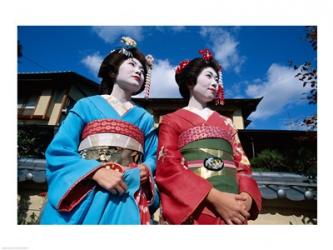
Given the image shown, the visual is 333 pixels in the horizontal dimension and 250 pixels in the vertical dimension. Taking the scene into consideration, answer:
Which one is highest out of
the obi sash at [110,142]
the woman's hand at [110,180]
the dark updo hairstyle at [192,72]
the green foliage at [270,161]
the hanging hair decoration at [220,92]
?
the dark updo hairstyle at [192,72]

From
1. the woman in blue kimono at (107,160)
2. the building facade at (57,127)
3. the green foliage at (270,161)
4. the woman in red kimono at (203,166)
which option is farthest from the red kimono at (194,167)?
the green foliage at (270,161)

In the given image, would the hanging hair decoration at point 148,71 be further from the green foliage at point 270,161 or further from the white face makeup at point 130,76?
the green foliage at point 270,161

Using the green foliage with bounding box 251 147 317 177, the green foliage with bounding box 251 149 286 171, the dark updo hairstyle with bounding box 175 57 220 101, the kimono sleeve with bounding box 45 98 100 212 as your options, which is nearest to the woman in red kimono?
the dark updo hairstyle with bounding box 175 57 220 101

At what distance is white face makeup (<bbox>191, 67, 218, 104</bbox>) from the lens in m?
2.29

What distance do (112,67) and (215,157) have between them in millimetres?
955

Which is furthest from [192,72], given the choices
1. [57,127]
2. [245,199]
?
[57,127]

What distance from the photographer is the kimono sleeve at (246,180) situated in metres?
1.96

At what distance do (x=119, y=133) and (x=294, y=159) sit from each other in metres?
2.84

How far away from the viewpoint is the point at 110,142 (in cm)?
193

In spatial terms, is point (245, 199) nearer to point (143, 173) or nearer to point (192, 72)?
point (143, 173)

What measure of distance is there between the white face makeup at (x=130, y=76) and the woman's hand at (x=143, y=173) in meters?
0.57

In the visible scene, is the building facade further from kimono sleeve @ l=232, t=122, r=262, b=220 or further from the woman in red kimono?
kimono sleeve @ l=232, t=122, r=262, b=220
